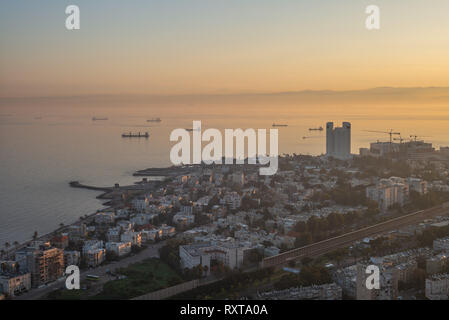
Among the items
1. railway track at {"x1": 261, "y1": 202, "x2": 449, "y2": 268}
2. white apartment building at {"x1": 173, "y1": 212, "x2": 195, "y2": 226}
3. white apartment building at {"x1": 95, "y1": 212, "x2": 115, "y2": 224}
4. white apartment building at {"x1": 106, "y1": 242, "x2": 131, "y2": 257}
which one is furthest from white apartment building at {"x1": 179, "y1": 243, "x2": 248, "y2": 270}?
white apartment building at {"x1": 95, "y1": 212, "x2": 115, "y2": 224}

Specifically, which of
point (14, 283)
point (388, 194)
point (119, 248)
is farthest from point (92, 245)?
point (388, 194)

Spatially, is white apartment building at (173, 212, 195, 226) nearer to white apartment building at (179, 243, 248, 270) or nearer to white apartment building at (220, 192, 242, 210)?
white apartment building at (220, 192, 242, 210)

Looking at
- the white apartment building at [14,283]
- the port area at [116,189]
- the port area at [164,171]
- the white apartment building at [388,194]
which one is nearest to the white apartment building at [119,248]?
the white apartment building at [14,283]

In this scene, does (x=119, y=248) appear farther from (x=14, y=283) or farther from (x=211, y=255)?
(x=14, y=283)

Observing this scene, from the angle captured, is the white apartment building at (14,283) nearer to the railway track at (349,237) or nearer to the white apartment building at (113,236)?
the white apartment building at (113,236)
